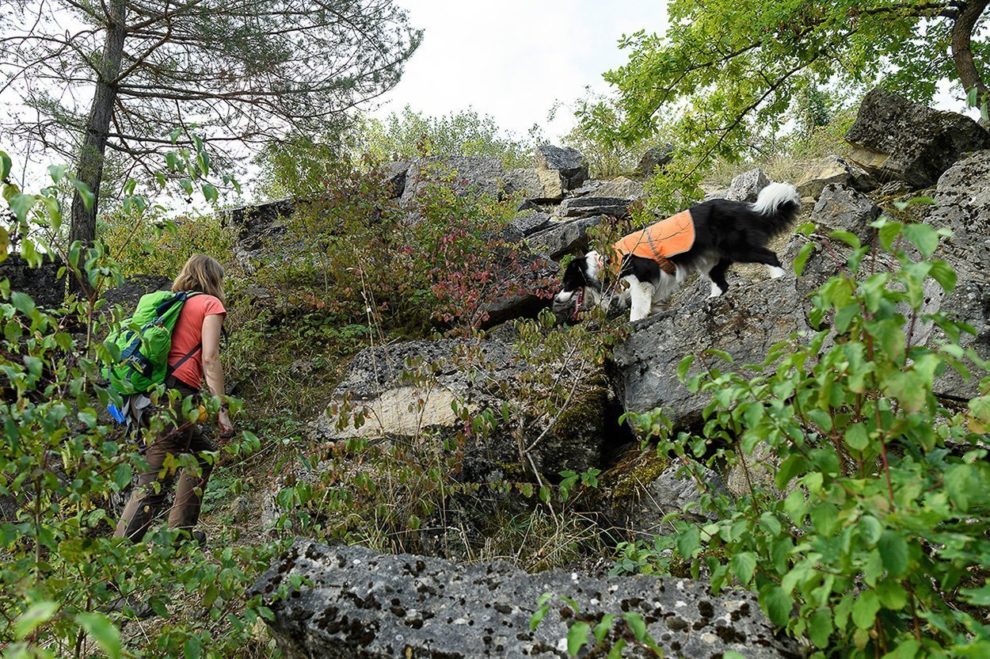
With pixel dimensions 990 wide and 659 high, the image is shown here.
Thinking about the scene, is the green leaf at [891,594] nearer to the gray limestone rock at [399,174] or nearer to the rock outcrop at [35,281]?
the rock outcrop at [35,281]

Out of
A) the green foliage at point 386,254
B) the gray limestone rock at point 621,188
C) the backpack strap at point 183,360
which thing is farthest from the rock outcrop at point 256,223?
the gray limestone rock at point 621,188

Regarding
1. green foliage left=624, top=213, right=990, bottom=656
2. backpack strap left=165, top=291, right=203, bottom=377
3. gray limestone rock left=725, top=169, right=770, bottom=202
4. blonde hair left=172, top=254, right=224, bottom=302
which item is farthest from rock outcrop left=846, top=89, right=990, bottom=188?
backpack strap left=165, top=291, right=203, bottom=377

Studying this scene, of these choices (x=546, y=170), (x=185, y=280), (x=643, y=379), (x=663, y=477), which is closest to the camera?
(x=663, y=477)

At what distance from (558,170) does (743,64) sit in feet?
14.7

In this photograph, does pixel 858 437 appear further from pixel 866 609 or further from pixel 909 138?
pixel 909 138

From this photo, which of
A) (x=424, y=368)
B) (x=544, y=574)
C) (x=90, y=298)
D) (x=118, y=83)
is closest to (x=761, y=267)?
(x=424, y=368)

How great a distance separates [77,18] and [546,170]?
25.7 ft

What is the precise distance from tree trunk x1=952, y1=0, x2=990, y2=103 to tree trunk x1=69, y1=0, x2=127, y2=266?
976 centimetres

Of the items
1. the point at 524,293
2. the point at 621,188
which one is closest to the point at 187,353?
the point at 524,293

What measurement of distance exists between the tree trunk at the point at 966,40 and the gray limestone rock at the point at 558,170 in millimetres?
6057

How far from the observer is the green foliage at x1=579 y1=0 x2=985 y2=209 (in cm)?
726

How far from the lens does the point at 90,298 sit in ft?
5.96

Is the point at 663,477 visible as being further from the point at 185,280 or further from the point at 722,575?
the point at 185,280

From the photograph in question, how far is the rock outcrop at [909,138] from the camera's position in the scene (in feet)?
22.2
